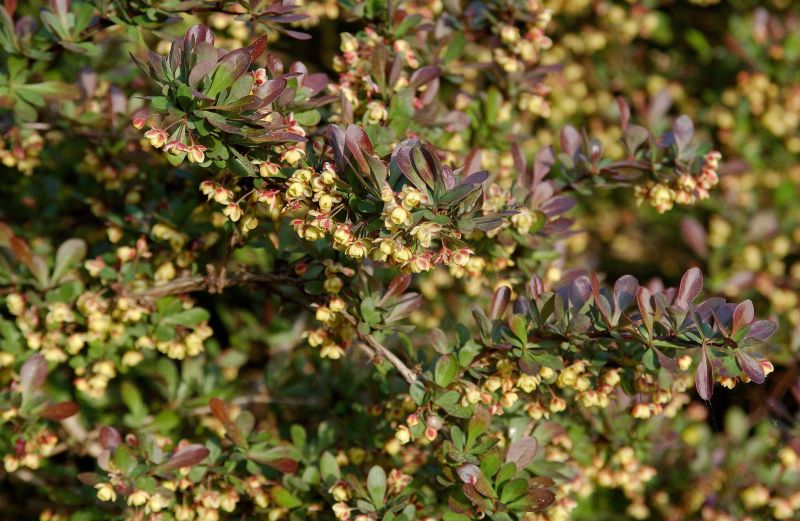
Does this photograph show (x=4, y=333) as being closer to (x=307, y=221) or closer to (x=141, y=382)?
(x=141, y=382)

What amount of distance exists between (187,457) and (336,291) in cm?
44

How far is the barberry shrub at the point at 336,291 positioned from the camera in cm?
128

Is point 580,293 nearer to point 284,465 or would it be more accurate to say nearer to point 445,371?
point 445,371

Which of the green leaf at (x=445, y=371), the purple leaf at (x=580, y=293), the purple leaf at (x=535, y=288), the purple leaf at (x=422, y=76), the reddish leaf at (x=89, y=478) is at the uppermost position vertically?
the purple leaf at (x=422, y=76)

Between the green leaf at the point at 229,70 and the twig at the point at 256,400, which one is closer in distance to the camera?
the green leaf at the point at 229,70

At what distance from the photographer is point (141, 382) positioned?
2311 millimetres

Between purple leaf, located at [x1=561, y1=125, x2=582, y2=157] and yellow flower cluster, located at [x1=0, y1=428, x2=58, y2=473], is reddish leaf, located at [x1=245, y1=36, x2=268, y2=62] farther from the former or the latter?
yellow flower cluster, located at [x1=0, y1=428, x2=58, y2=473]

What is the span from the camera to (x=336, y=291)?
1.48m

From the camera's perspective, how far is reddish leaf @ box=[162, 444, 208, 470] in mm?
1520

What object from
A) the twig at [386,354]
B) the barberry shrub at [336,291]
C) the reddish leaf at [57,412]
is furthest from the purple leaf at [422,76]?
the reddish leaf at [57,412]

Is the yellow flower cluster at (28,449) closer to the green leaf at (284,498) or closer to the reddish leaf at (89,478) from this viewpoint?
the reddish leaf at (89,478)

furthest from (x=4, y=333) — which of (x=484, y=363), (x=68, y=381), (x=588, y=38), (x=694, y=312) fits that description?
(x=588, y=38)

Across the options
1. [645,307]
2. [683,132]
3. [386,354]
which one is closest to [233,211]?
[386,354]

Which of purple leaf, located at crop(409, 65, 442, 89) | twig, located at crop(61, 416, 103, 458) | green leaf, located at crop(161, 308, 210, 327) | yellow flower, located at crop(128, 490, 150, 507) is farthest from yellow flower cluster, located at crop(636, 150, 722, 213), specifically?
twig, located at crop(61, 416, 103, 458)
